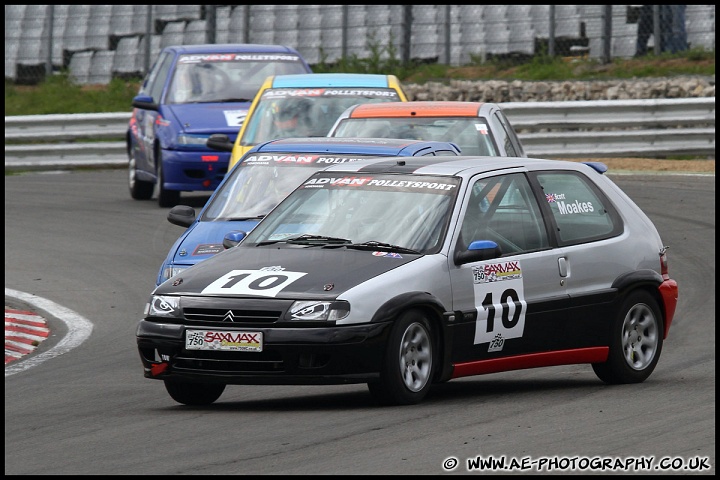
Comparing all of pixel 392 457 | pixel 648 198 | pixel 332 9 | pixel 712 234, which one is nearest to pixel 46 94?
pixel 332 9

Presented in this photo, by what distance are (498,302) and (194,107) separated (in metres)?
10.0

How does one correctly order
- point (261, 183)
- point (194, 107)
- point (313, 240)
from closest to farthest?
1. point (313, 240)
2. point (261, 183)
3. point (194, 107)

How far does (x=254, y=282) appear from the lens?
26.6 ft

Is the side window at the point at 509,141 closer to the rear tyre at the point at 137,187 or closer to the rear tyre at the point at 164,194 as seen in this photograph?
the rear tyre at the point at 164,194

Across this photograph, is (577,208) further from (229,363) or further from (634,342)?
(229,363)

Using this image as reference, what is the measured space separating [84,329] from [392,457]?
6280 millimetres

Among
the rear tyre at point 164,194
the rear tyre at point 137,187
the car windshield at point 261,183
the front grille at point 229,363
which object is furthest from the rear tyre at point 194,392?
the rear tyre at point 137,187

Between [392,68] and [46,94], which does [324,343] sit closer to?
[392,68]

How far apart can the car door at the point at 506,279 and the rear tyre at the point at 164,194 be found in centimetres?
970

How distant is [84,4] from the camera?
28.1m

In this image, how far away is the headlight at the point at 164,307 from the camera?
8.20m

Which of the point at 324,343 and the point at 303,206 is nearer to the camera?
the point at 324,343

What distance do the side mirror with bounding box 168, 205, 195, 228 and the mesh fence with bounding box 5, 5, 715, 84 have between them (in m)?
14.6

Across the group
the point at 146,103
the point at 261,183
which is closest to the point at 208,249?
the point at 261,183
